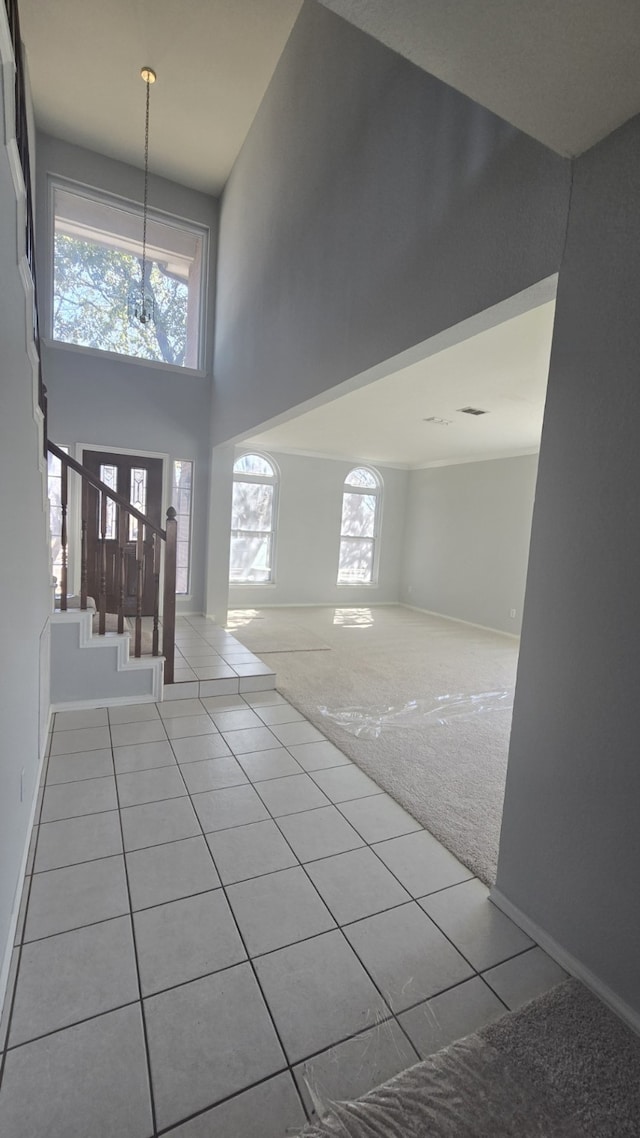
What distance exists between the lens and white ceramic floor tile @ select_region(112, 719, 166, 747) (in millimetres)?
2826

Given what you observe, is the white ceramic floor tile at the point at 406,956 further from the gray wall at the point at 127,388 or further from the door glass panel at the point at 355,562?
the door glass panel at the point at 355,562

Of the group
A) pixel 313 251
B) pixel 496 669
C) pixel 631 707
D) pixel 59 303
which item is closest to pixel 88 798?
pixel 631 707

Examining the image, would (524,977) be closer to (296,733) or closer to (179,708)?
(296,733)

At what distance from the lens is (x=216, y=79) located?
4398 millimetres

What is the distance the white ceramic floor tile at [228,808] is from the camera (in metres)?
2.12

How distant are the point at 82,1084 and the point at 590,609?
5.86 feet

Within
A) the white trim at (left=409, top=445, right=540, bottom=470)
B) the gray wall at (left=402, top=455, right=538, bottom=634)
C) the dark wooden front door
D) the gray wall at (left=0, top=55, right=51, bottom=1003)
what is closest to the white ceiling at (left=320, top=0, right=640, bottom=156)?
the gray wall at (left=0, top=55, right=51, bottom=1003)

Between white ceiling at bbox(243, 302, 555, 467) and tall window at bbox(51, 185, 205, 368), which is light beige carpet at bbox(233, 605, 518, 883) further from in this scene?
tall window at bbox(51, 185, 205, 368)

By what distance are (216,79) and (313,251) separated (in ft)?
9.24

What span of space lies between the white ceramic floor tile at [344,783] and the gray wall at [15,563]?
4.38 ft

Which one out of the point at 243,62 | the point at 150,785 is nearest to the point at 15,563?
the point at 150,785

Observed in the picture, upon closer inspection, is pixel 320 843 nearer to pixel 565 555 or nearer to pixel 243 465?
pixel 565 555

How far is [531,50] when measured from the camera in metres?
1.14

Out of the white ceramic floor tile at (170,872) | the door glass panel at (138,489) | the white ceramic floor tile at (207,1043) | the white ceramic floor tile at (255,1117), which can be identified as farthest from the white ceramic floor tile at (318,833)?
the door glass panel at (138,489)
